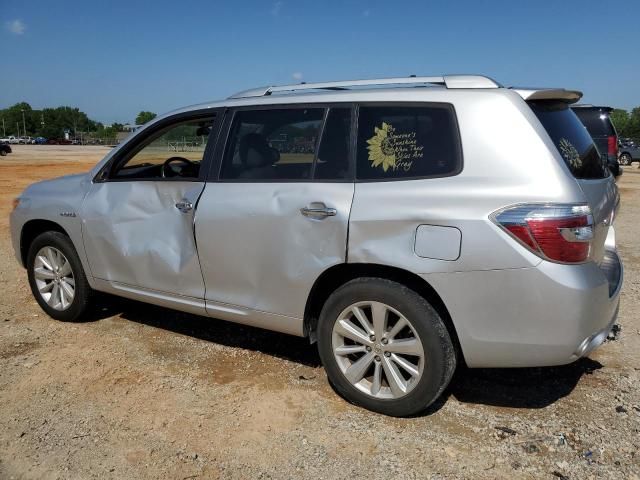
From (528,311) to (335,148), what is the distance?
1.40 meters

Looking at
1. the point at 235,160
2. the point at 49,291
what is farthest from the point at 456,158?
the point at 49,291

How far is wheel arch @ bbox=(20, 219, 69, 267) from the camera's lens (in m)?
4.74

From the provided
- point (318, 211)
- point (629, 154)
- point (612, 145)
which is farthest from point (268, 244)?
point (629, 154)

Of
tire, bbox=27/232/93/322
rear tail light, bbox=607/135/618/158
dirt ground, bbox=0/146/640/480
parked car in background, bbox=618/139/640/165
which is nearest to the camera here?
dirt ground, bbox=0/146/640/480

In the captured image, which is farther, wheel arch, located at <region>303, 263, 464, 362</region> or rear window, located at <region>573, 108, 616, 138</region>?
rear window, located at <region>573, 108, 616, 138</region>

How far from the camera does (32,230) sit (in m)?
4.91

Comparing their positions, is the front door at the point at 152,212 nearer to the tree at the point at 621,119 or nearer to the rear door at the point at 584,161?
the rear door at the point at 584,161

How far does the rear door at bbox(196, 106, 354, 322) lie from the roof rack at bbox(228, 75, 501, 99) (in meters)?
0.25

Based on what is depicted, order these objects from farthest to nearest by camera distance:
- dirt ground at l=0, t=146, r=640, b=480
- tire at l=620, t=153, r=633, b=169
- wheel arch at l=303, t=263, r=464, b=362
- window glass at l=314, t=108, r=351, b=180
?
tire at l=620, t=153, r=633, b=169
window glass at l=314, t=108, r=351, b=180
wheel arch at l=303, t=263, r=464, b=362
dirt ground at l=0, t=146, r=640, b=480

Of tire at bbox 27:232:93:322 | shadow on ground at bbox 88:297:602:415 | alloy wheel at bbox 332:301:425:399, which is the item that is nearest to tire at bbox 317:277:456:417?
alloy wheel at bbox 332:301:425:399

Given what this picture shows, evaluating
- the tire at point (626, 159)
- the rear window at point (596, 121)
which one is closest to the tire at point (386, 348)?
the rear window at point (596, 121)

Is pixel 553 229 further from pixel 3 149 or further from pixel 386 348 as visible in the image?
pixel 3 149

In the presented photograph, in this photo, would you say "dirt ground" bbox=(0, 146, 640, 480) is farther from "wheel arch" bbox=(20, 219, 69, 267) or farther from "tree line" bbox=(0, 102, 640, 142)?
"tree line" bbox=(0, 102, 640, 142)

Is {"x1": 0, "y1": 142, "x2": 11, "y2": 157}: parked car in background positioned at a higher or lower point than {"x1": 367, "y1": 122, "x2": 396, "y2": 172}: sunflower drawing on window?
lower
